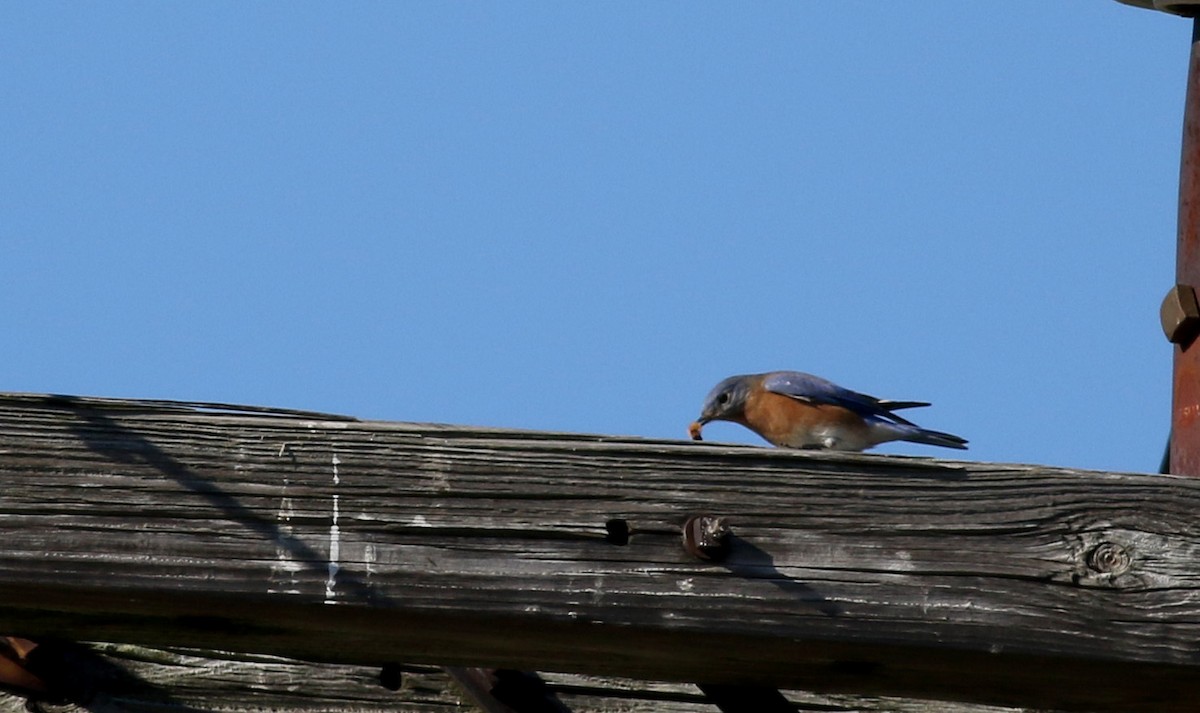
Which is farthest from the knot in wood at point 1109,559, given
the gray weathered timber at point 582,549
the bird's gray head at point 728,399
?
the bird's gray head at point 728,399

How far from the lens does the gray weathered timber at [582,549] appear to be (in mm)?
1780

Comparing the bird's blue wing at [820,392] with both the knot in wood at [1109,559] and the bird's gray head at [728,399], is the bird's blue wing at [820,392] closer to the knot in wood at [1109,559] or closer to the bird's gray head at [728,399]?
the bird's gray head at [728,399]

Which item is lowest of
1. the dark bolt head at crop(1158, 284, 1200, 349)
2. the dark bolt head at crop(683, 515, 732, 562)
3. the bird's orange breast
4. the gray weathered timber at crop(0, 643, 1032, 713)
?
the gray weathered timber at crop(0, 643, 1032, 713)

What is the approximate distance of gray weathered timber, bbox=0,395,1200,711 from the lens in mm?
1780

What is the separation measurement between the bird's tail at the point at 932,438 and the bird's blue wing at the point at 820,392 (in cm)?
15

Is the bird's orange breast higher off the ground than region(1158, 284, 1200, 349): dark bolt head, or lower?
higher

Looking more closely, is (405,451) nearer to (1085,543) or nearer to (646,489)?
(646,489)

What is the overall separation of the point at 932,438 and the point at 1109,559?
414 centimetres

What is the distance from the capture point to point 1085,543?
189 centimetres

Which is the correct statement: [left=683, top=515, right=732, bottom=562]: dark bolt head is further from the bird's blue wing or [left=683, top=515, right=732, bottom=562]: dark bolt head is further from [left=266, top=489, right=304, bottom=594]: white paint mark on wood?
the bird's blue wing

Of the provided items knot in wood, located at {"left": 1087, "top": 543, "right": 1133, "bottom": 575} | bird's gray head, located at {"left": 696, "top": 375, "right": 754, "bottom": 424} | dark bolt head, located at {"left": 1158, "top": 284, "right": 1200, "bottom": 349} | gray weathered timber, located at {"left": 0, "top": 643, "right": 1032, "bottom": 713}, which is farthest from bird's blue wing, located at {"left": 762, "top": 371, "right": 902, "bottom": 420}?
knot in wood, located at {"left": 1087, "top": 543, "right": 1133, "bottom": 575}

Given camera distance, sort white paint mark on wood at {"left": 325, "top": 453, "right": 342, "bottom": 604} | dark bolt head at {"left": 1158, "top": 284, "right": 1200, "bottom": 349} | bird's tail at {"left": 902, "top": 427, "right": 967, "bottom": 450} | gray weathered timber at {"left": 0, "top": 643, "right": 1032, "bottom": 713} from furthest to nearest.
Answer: bird's tail at {"left": 902, "top": 427, "right": 967, "bottom": 450} → gray weathered timber at {"left": 0, "top": 643, "right": 1032, "bottom": 713} → dark bolt head at {"left": 1158, "top": 284, "right": 1200, "bottom": 349} → white paint mark on wood at {"left": 325, "top": 453, "right": 342, "bottom": 604}

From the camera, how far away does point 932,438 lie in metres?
5.99

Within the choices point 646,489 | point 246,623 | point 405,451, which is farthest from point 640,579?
point 246,623
